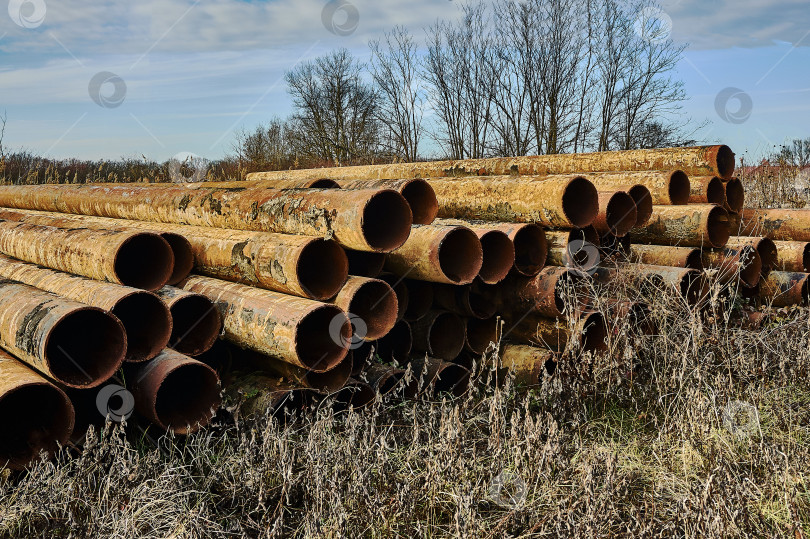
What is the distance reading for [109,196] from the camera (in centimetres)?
582

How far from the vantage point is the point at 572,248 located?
4.25 m

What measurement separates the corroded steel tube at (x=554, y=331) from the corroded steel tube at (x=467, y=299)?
0.79 feet

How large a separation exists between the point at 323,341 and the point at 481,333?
60.2 inches

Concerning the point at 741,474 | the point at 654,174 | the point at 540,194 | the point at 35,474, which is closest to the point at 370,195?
the point at 540,194

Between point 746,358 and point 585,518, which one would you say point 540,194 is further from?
point 585,518

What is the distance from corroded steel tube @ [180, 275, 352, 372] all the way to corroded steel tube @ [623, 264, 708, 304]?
7.83 ft

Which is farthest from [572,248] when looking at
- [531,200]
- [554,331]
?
[554,331]

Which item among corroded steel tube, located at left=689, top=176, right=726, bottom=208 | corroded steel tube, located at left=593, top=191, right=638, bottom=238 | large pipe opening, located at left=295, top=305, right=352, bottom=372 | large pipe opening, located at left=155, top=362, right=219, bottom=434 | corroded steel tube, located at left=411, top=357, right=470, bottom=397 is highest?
corroded steel tube, located at left=689, top=176, right=726, bottom=208

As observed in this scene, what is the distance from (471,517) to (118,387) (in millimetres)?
1927

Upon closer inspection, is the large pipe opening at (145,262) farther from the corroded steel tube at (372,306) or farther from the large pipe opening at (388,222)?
the large pipe opening at (388,222)

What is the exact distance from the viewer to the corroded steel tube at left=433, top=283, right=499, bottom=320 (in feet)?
13.5

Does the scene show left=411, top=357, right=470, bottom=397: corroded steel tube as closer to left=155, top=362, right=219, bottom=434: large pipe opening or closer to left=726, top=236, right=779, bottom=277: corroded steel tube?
left=155, top=362, right=219, bottom=434: large pipe opening

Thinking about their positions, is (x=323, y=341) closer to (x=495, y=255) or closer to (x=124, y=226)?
(x=495, y=255)

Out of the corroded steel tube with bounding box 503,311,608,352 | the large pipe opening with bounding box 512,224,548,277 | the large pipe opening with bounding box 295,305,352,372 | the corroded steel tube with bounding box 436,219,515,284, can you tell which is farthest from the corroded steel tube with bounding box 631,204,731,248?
the large pipe opening with bounding box 295,305,352,372
